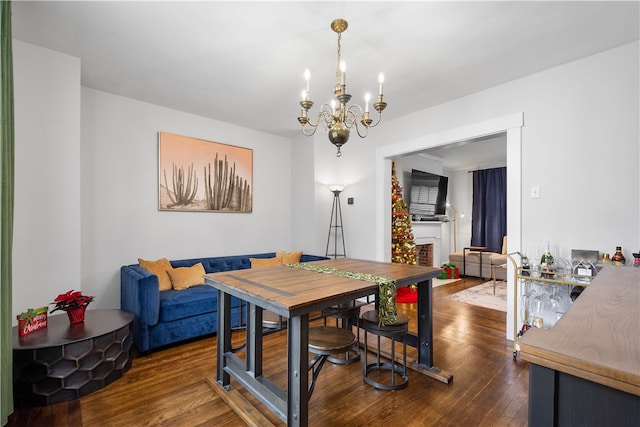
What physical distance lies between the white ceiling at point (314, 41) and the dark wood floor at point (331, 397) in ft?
8.32

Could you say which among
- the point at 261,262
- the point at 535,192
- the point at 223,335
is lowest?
the point at 223,335

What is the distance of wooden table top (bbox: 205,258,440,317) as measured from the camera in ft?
5.12

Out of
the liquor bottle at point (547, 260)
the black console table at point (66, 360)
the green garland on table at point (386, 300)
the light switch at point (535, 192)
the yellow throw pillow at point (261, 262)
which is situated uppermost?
the light switch at point (535, 192)

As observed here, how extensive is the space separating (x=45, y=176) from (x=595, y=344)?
10.9 ft

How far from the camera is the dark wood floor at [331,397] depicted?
6.04 feet

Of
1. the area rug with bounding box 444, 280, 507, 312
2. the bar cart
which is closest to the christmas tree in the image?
the area rug with bounding box 444, 280, 507, 312

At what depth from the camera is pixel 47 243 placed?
2455 millimetres

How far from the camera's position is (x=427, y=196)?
6641mm

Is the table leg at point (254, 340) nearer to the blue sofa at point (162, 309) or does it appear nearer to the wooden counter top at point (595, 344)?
the blue sofa at point (162, 309)

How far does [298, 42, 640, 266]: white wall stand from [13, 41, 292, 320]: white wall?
3180mm

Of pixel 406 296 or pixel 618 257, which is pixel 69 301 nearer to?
pixel 406 296

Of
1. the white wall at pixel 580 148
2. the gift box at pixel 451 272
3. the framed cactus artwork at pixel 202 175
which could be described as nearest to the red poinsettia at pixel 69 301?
the framed cactus artwork at pixel 202 175

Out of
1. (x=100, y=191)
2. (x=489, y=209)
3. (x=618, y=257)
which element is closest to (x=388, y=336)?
(x=618, y=257)

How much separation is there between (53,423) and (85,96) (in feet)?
9.72
